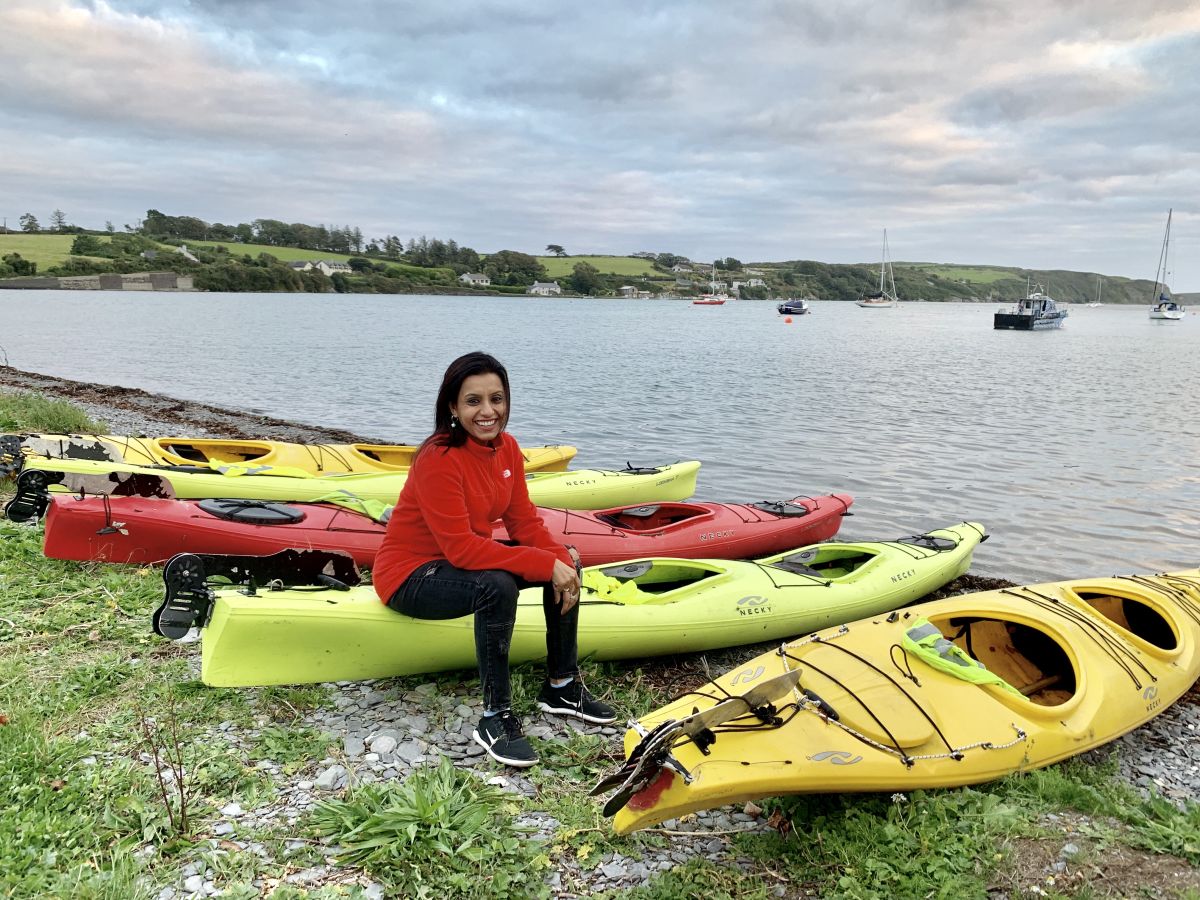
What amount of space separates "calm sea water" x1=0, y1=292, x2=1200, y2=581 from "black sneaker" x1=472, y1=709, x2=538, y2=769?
6.52m

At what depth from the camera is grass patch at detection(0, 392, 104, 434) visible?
11.3 m

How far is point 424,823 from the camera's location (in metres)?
3.05

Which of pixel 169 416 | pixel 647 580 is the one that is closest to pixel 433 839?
pixel 647 580

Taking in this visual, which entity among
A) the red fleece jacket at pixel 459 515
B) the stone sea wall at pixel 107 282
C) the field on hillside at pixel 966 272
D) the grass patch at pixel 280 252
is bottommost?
the red fleece jacket at pixel 459 515

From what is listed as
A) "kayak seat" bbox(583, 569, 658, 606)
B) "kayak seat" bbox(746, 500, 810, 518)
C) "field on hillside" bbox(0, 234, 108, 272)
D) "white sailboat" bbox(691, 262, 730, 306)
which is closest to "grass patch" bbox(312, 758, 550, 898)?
"kayak seat" bbox(583, 569, 658, 606)

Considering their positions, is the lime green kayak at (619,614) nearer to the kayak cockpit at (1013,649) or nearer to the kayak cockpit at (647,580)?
the kayak cockpit at (647,580)

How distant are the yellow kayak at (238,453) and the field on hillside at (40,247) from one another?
94959 mm

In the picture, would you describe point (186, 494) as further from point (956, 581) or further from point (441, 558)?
point (956, 581)

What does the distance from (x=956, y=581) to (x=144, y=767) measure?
6.96 metres

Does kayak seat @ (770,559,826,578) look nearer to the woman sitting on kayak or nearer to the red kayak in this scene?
the red kayak

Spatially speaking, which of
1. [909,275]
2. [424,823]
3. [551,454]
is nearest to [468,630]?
[424,823]

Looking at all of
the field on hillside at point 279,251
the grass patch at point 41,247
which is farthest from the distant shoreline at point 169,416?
the field on hillside at point 279,251

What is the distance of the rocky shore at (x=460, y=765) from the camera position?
2.95 m

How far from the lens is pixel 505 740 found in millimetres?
3689
